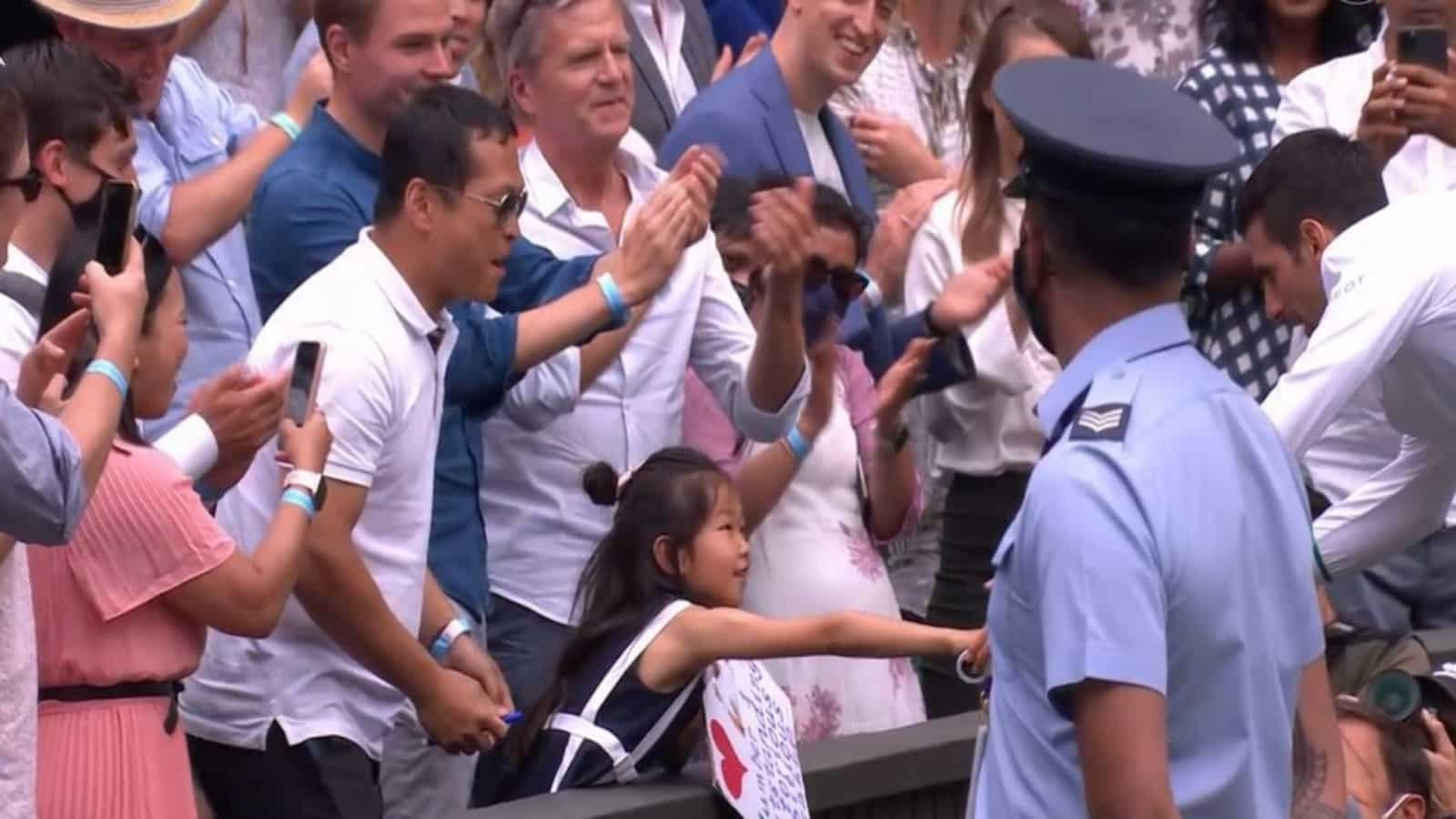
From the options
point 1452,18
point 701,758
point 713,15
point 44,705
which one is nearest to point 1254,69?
point 1452,18

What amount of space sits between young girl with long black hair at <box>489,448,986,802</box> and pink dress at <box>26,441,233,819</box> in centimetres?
92

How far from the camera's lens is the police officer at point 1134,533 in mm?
3148

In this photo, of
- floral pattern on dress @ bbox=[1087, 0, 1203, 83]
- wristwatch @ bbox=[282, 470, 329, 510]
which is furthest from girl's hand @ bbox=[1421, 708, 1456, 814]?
floral pattern on dress @ bbox=[1087, 0, 1203, 83]

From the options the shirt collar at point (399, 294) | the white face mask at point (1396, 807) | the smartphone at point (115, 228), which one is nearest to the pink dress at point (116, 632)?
the smartphone at point (115, 228)

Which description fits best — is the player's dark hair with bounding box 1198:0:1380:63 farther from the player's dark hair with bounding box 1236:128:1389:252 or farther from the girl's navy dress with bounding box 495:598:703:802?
the girl's navy dress with bounding box 495:598:703:802

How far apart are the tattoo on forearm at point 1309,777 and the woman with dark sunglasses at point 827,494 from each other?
8.30 ft

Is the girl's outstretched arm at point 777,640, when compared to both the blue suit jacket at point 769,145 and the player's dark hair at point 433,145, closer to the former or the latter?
the player's dark hair at point 433,145

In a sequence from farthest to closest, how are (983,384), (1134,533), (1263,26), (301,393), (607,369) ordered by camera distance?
(1263,26)
(983,384)
(607,369)
(301,393)
(1134,533)

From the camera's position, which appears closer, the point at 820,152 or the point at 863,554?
the point at 863,554

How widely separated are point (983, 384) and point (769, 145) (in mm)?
793

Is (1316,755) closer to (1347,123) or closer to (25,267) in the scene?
(25,267)

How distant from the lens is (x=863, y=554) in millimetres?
6258

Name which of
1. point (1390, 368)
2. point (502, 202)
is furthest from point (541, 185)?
point (1390, 368)

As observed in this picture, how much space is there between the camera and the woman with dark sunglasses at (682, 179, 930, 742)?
610 cm
